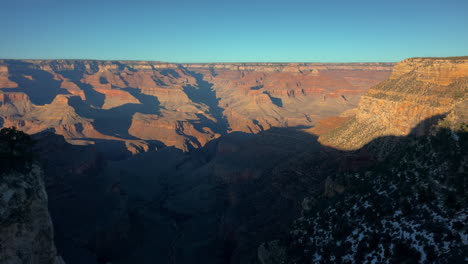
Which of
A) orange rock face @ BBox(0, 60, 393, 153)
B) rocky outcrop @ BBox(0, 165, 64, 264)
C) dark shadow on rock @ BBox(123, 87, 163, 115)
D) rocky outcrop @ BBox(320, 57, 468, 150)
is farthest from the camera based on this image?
dark shadow on rock @ BBox(123, 87, 163, 115)

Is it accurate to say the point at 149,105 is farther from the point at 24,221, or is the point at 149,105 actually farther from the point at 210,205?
the point at 24,221

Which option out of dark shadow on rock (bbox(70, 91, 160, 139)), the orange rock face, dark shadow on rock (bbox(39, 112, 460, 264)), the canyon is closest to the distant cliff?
the canyon

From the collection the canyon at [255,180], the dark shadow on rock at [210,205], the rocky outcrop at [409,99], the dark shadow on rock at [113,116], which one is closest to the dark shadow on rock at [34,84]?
the dark shadow on rock at [113,116]

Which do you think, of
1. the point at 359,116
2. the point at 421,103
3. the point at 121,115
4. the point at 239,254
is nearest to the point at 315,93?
the point at 121,115

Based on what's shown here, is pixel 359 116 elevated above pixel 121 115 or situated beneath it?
elevated above

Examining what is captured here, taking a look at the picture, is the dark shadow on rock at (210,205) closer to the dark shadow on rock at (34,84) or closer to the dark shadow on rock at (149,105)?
the dark shadow on rock at (149,105)

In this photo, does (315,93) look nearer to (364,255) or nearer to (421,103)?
(421,103)

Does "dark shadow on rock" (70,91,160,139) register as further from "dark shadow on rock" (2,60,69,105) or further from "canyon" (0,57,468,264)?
"dark shadow on rock" (2,60,69,105)
